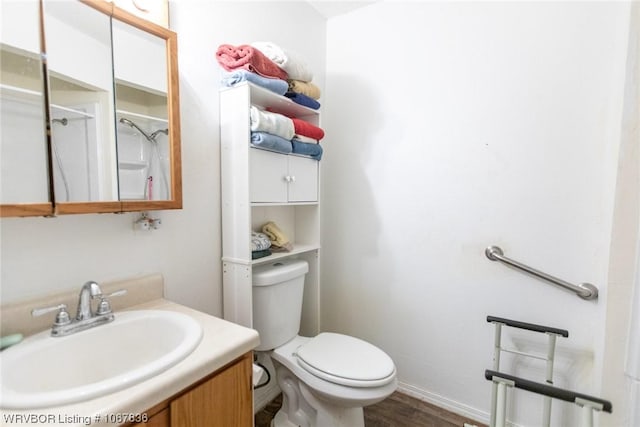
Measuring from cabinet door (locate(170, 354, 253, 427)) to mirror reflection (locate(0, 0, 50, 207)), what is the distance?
643 mm

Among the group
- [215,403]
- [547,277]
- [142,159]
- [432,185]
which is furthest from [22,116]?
[547,277]

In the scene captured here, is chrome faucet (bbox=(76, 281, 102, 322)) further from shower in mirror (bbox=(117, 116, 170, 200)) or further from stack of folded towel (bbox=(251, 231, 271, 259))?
stack of folded towel (bbox=(251, 231, 271, 259))

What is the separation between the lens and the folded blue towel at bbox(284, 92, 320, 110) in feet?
4.58

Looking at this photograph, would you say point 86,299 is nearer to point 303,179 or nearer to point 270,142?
point 270,142

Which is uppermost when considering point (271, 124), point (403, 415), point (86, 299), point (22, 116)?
point (271, 124)

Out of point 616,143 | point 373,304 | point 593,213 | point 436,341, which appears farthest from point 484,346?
point 616,143

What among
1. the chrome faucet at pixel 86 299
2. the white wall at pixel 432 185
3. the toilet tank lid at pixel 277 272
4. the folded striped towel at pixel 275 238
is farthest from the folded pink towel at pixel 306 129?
the chrome faucet at pixel 86 299

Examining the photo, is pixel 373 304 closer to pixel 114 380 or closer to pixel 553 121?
pixel 553 121

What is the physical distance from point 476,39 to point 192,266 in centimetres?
171

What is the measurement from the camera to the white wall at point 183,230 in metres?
0.80

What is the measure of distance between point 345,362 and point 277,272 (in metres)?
0.48

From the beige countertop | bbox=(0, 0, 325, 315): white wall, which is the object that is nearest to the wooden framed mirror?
bbox=(0, 0, 325, 315): white wall

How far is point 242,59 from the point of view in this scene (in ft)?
3.83

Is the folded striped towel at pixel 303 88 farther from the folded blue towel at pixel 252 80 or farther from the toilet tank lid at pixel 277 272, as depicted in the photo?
the toilet tank lid at pixel 277 272
